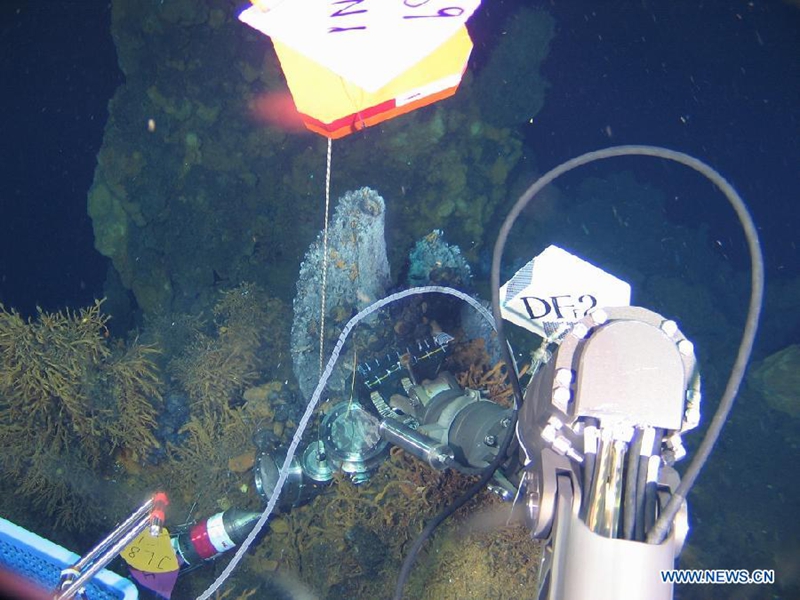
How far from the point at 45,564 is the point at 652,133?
6215 millimetres

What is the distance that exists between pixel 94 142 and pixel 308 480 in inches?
152

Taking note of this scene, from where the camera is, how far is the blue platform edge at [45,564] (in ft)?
7.59

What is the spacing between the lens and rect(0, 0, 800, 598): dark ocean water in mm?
4422

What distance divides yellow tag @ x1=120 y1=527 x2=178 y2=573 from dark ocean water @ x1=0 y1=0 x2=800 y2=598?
275 centimetres

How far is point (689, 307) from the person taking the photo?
241 inches

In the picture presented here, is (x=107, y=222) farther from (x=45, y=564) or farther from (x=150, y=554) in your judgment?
(x=45, y=564)

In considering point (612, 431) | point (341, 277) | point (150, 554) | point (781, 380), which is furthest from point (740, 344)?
point (781, 380)

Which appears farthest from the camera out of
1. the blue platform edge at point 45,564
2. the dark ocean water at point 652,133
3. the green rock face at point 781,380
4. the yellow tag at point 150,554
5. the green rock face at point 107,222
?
the green rock face at point 781,380

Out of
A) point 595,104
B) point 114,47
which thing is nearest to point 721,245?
point 595,104

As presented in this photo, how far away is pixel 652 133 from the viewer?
5.55 meters

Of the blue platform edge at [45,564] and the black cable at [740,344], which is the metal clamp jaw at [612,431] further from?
the blue platform edge at [45,564]

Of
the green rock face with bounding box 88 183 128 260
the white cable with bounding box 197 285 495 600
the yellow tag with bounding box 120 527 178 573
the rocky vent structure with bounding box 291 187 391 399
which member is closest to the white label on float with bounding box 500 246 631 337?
the white cable with bounding box 197 285 495 600

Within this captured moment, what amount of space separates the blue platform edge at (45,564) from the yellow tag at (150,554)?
61 centimetres

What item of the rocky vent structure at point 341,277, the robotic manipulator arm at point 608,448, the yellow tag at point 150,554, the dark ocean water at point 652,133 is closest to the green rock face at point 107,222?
the dark ocean water at point 652,133
